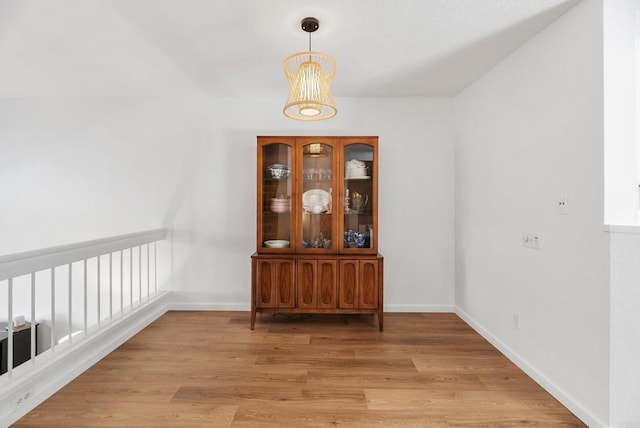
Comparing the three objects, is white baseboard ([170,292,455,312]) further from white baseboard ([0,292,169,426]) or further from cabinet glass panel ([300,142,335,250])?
cabinet glass panel ([300,142,335,250])

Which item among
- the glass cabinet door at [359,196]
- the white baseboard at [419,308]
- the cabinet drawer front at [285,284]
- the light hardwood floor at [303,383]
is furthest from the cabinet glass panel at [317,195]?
the white baseboard at [419,308]

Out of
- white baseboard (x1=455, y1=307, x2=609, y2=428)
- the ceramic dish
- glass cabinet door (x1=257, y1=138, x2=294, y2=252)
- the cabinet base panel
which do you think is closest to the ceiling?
glass cabinet door (x1=257, y1=138, x2=294, y2=252)

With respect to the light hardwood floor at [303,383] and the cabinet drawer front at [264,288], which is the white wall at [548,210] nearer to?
the light hardwood floor at [303,383]

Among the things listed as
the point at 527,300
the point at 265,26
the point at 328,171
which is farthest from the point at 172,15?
the point at 527,300

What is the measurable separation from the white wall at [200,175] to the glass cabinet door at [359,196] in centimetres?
43

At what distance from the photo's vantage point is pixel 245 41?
7.68 ft

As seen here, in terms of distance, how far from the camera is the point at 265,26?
2.14m

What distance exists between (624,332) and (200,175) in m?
3.43

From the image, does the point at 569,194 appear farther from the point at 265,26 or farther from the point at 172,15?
the point at 172,15

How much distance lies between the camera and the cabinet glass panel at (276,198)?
3.14 m

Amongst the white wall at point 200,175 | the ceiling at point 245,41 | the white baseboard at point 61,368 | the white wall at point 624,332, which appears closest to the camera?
the white wall at point 624,332

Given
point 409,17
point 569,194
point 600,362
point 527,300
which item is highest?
point 409,17

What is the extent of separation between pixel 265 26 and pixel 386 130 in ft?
5.72

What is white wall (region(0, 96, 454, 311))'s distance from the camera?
3.48 m
